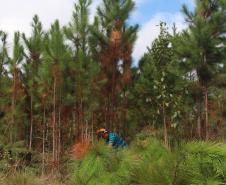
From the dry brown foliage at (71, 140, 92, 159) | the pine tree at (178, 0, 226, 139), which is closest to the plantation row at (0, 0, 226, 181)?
the pine tree at (178, 0, 226, 139)

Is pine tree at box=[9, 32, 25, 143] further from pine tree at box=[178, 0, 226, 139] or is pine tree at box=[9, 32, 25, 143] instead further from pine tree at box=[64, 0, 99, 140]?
pine tree at box=[178, 0, 226, 139]

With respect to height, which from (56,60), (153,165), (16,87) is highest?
(56,60)

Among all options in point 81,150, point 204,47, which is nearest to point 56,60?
point 204,47

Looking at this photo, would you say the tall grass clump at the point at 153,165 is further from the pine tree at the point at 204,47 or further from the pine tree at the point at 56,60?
the pine tree at the point at 56,60

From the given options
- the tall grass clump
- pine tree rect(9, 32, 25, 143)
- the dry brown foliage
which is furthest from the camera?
pine tree rect(9, 32, 25, 143)

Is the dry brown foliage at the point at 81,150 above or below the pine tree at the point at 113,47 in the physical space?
below

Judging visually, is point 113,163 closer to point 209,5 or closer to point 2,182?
point 2,182

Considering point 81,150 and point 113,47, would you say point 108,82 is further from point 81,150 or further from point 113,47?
point 81,150

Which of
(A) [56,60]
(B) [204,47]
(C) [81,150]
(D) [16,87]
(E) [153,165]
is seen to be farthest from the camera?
(D) [16,87]

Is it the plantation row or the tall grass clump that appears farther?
the plantation row

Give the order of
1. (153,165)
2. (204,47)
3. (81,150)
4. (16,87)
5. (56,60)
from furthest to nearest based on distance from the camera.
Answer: (16,87) → (56,60) → (204,47) → (81,150) → (153,165)

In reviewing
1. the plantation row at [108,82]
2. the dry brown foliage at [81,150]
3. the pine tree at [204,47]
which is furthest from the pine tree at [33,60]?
the dry brown foliage at [81,150]

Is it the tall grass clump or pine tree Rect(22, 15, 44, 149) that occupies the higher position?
pine tree Rect(22, 15, 44, 149)

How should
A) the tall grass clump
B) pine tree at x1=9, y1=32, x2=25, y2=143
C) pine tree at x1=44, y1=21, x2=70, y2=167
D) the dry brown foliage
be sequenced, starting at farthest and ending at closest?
pine tree at x1=9, y1=32, x2=25, y2=143 < pine tree at x1=44, y1=21, x2=70, y2=167 < the dry brown foliage < the tall grass clump
